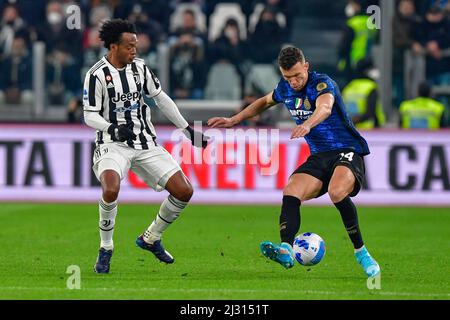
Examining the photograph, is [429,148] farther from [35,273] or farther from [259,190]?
[35,273]

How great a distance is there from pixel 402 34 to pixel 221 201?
4527mm

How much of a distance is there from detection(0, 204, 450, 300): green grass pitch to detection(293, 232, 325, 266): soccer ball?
0.17 meters

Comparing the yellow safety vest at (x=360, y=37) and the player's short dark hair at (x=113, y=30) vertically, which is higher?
the yellow safety vest at (x=360, y=37)

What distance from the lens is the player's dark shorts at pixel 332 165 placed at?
33.1 feet

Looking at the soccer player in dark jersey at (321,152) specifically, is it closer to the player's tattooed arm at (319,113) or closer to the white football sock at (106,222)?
the player's tattooed arm at (319,113)

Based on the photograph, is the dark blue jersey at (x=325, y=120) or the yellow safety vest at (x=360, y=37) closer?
the dark blue jersey at (x=325, y=120)

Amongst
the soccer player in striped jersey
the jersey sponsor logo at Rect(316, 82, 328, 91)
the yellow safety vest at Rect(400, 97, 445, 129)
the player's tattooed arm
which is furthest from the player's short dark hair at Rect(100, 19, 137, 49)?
the yellow safety vest at Rect(400, 97, 445, 129)

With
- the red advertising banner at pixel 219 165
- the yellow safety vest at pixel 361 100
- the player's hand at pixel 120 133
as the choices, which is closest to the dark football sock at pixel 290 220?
the player's hand at pixel 120 133

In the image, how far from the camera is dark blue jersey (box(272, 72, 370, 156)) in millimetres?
10094

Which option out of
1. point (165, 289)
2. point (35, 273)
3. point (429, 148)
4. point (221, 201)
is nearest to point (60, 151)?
point (221, 201)

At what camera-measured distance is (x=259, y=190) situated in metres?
17.6

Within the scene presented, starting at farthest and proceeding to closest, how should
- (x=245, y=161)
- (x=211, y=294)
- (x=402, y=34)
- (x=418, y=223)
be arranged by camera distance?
(x=402, y=34) < (x=245, y=161) < (x=418, y=223) < (x=211, y=294)

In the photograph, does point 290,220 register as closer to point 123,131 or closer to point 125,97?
point 123,131

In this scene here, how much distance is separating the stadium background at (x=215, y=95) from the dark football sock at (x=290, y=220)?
367cm
